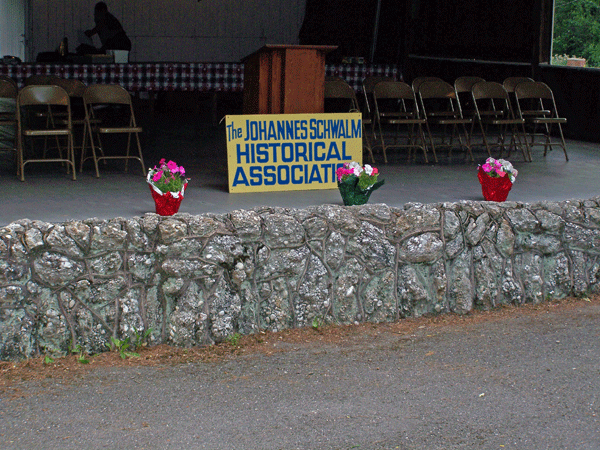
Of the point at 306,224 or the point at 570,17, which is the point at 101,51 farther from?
the point at 306,224

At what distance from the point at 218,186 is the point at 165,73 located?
5.02m

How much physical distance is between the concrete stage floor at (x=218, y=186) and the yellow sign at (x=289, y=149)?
13 centimetres

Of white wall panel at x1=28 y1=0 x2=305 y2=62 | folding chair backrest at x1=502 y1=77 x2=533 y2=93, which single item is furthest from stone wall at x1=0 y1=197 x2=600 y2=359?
white wall panel at x1=28 y1=0 x2=305 y2=62

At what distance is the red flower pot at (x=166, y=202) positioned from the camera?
15.8ft

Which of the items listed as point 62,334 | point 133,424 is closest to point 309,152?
point 62,334

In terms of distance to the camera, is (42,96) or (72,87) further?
(72,87)

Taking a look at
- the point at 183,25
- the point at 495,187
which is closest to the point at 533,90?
the point at 495,187

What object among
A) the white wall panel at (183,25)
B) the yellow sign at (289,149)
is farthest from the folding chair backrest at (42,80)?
the white wall panel at (183,25)

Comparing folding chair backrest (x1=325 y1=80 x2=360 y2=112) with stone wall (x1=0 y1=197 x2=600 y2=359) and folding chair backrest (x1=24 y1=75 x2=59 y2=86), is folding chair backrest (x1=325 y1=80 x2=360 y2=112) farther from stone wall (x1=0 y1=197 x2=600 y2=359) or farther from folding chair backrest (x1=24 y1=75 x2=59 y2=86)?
stone wall (x1=0 y1=197 x2=600 y2=359)

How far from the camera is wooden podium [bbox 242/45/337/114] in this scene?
19.5ft

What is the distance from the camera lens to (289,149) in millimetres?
5855

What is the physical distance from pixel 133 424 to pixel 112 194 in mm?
2559

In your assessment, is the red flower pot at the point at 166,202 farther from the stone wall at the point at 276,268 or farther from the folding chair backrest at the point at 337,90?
the folding chair backrest at the point at 337,90

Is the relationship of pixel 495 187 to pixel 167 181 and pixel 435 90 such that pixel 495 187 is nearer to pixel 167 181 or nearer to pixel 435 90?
pixel 167 181
